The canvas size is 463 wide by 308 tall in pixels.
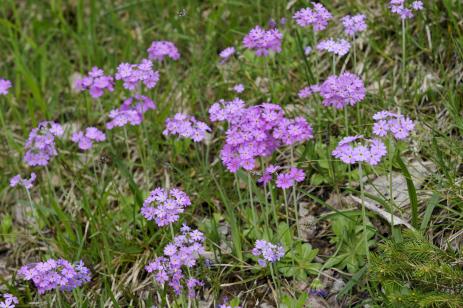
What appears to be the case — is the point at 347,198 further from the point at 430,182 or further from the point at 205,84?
the point at 205,84

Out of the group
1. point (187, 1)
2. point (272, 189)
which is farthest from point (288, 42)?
point (272, 189)

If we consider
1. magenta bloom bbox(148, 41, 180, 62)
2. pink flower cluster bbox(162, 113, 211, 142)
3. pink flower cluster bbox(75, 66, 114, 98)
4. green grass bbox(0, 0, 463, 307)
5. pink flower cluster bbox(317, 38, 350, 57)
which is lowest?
green grass bbox(0, 0, 463, 307)

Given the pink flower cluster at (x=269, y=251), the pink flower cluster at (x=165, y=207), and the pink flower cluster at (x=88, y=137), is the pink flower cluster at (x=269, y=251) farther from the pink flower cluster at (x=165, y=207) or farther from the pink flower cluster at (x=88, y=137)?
the pink flower cluster at (x=88, y=137)

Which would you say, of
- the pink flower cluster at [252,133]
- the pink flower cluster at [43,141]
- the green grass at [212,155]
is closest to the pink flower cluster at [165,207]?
the pink flower cluster at [252,133]

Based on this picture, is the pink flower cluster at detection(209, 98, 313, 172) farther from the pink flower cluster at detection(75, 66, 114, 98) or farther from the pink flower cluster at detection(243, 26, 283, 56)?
the pink flower cluster at detection(75, 66, 114, 98)

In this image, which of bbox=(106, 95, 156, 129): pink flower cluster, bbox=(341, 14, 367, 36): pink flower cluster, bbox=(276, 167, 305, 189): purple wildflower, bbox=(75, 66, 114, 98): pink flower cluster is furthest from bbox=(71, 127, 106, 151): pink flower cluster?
bbox=(341, 14, 367, 36): pink flower cluster

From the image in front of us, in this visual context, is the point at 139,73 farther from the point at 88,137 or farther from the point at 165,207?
the point at 165,207
